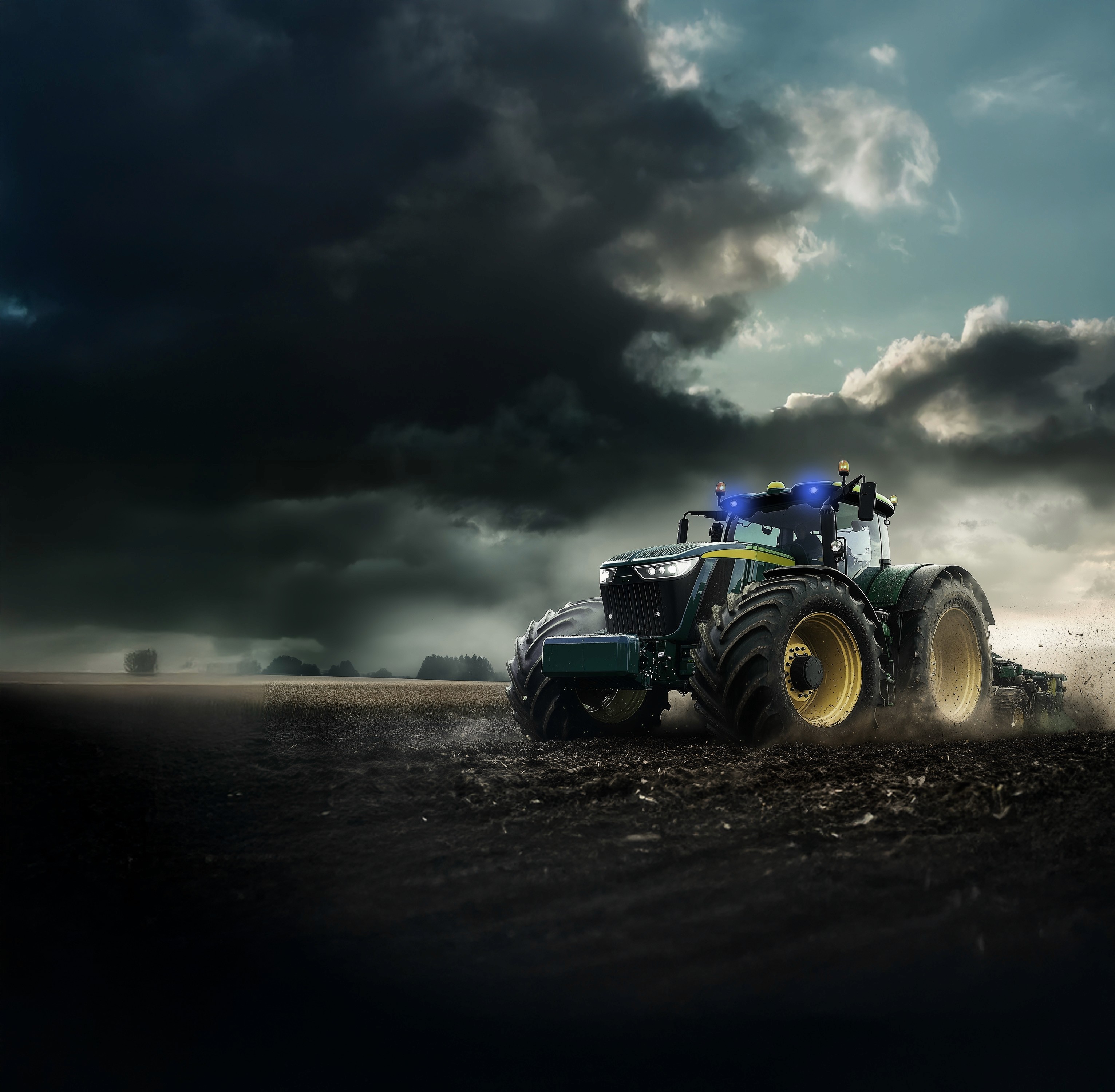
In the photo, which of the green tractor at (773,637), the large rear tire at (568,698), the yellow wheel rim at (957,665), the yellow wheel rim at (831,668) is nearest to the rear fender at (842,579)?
the green tractor at (773,637)

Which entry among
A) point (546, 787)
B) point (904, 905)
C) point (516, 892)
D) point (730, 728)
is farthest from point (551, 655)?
point (904, 905)

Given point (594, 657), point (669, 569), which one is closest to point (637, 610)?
point (669, 569)

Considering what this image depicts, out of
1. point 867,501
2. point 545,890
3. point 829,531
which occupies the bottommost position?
point 545,890

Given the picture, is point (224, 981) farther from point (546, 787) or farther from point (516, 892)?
point (546, 787)

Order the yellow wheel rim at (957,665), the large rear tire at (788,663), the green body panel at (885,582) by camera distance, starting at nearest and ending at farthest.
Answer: the large rear tire at (788,663) < the green body panel at (885,582) < the yellow wheel rim at (957,665)

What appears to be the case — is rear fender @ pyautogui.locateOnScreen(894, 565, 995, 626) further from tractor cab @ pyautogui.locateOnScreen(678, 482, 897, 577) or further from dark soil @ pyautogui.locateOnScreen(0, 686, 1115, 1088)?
dark soil @ pyautogui.locateOnScreen(0, 686, 1115, 1088)

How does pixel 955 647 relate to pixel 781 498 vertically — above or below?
below

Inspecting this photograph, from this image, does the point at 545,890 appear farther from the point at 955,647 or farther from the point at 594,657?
the point at 955,647

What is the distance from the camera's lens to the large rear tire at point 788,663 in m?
7.04

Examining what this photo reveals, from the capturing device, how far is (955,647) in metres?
10.7

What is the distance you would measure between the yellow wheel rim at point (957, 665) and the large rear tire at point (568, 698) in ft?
Result: 11.8

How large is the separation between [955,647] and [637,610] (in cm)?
466

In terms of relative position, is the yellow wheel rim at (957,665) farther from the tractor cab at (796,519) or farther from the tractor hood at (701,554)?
the tractor hood at (701,554)

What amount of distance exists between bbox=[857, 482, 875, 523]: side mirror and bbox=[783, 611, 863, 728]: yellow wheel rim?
5.22ft
